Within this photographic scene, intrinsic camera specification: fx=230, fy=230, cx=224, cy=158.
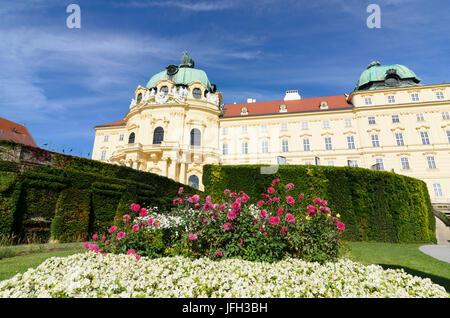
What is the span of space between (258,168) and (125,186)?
8020mm

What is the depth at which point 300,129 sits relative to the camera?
3669 centimetres

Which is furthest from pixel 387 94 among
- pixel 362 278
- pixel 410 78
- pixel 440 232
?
pixel 362 278

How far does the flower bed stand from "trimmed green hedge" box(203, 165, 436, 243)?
9608mm

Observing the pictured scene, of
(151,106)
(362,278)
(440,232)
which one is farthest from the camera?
(151,106)

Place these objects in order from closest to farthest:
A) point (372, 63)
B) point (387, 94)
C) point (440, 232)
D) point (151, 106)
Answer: point (440, 232), point (387, 94), point (151, 106), point (372, 63)

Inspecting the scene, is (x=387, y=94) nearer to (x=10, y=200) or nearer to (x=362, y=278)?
(x=362, y=278)

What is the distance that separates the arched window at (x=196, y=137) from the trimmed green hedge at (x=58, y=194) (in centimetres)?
2230

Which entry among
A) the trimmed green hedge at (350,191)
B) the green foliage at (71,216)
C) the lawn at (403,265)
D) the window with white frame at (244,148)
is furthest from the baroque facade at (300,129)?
the lawn at (403,265)

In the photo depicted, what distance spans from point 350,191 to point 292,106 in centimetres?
2839

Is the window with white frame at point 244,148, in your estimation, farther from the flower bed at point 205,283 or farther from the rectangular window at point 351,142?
the flower bed at point 205,283

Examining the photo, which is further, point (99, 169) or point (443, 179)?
point (443, 179)

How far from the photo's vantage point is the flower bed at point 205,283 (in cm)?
317

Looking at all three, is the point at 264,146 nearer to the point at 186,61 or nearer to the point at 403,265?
the point at 186,61

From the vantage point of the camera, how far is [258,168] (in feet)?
47.1
